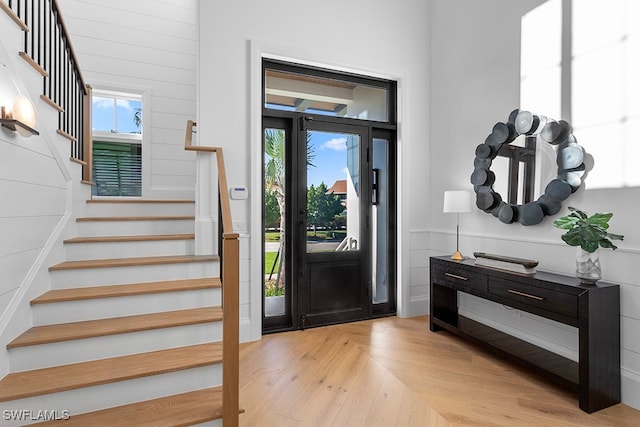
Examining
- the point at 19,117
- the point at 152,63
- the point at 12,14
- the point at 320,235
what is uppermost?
the point at 152,63

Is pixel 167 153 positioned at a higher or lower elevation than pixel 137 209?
higher

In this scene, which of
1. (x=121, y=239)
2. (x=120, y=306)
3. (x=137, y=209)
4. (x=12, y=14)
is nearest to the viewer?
(x=12, y=14)

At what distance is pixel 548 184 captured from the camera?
2750mm

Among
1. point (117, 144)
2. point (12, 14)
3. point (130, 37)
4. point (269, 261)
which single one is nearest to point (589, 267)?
point (269, 261)

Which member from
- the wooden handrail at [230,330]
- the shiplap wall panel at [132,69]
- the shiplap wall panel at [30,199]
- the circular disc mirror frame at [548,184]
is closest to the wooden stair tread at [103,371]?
the wooden handrail at [230,330]

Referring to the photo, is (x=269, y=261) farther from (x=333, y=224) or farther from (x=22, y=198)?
(x=22, y=198)

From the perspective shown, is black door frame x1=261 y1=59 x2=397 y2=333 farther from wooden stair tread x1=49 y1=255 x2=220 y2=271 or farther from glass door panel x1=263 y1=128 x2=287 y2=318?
wooden stair tread x1=49 y1=255 x2=220 y2=271

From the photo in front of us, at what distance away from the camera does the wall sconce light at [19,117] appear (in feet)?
6.23

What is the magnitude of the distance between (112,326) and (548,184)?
334 cm

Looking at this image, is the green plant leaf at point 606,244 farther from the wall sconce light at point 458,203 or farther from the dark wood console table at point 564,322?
the wall sconce light at point 458,203

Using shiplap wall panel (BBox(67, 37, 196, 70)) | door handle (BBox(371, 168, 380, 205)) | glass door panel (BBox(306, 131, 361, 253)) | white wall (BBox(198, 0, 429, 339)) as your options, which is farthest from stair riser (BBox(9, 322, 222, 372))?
shiplap wall panel (BBox(67, 37, 196, 70))

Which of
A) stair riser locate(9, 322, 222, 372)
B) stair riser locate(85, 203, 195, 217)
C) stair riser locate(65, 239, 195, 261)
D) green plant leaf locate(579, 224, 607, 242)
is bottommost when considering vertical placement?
stair riser locate(9, 322, 222, 372)

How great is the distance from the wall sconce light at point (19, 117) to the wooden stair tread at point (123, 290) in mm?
1053

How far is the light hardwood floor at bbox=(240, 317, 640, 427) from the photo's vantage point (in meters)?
2.09
